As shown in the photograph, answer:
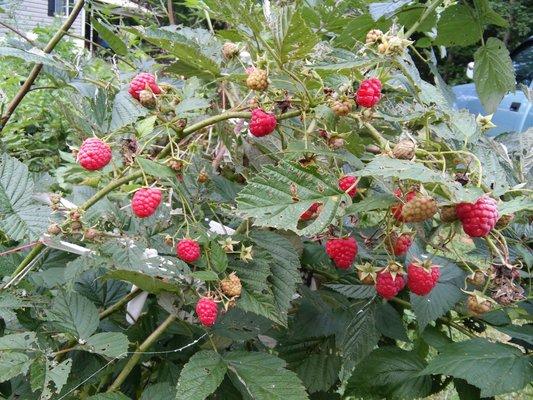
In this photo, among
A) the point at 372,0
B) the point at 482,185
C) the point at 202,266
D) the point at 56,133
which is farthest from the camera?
the point at 56,133

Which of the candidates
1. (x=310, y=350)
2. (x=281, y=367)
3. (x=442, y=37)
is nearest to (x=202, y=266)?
(x=281, y=367)

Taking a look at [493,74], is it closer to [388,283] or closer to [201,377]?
[388,283]

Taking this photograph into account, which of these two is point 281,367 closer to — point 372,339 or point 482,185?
point 372,339

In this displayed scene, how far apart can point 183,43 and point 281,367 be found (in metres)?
0.51

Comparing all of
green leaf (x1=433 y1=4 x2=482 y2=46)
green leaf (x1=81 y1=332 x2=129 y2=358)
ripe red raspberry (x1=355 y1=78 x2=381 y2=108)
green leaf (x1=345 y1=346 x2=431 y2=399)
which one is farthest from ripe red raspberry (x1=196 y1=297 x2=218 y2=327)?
green leaf (x1=433 y1=4 x2=482 y2=46)

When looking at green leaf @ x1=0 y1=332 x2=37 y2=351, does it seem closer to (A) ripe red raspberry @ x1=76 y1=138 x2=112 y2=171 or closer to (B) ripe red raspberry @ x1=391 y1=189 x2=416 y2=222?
(A) ripe red raspberry @ x1=76 y1=138 x2=112 y2=171

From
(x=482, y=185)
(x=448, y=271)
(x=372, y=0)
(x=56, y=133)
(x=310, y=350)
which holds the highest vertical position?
(x=372, y=0)

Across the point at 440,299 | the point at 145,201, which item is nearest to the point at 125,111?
the point at 145,201

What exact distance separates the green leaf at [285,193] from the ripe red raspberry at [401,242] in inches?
5.5

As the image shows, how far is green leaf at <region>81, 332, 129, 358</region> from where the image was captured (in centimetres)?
82

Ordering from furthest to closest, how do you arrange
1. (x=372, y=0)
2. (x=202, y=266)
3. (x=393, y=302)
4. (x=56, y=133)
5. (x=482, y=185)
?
(x=56, y=133)
(x=393, y=302)
(x=372, y=0)
(x=202, y=266)
(x=482, y=185)

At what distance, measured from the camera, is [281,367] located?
3.06 feet

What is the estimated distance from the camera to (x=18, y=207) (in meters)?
0.86

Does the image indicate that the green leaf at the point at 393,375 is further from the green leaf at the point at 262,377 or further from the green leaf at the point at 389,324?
the green leaf at the point at 262,377
